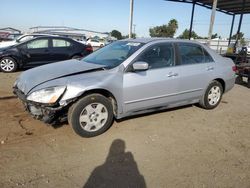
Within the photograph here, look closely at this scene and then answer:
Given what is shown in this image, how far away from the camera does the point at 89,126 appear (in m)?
3.99

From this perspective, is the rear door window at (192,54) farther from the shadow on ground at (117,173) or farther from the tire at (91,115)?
the shadow on ground at (117,173)

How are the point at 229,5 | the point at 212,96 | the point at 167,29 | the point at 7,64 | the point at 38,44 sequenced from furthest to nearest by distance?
1. the point at 167,29
2. the point at 229,5
3. the point at 38,44
4. the point at 7,64
5. the point at 212,96

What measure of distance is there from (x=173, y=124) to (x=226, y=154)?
1.28 metres

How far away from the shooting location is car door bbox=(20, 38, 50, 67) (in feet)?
32.3

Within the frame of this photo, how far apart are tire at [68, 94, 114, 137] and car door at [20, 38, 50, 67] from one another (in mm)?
6929

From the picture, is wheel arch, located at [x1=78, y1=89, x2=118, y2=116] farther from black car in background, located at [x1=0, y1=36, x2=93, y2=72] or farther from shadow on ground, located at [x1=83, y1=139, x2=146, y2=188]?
black car in background, located at [x1=0, y1=36, x2=93, y2=72]

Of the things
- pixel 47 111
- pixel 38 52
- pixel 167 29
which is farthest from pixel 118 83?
pixel 167 29

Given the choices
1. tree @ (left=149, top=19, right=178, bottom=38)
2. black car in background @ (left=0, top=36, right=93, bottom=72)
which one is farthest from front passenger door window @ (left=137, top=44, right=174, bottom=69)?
tree @ (left=149, top=19, right=178, bottom=38)

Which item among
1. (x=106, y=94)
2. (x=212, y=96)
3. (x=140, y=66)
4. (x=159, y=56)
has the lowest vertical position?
(x=212, y=96)

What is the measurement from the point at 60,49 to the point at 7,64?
2.18 m

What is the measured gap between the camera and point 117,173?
309 centimetres

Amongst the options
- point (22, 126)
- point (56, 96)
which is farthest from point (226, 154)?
point (22, 126)

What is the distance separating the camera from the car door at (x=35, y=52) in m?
9.84

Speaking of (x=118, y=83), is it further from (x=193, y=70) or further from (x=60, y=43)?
(x=60, y=43)
